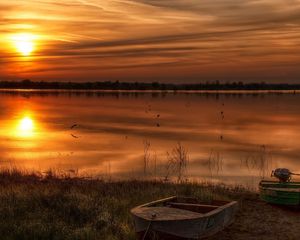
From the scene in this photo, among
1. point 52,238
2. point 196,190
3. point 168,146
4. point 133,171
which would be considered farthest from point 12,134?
point 52,238

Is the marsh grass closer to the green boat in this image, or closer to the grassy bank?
the grassy bank

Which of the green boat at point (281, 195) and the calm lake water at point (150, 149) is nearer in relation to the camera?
the green boat at point (281, 195)

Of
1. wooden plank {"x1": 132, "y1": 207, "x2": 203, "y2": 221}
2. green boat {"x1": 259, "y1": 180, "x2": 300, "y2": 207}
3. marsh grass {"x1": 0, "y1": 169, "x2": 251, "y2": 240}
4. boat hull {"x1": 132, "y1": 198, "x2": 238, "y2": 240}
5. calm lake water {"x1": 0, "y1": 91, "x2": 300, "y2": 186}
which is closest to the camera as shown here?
boat hull {"x1": 132, "y1": 198, "x2": 238, "y2": 240}

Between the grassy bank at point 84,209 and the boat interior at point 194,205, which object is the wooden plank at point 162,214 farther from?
the boat interior at point 194,205

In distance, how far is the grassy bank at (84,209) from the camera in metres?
9.64

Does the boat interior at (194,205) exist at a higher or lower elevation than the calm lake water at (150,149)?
higher

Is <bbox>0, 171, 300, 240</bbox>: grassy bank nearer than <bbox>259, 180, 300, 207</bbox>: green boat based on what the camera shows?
Yes

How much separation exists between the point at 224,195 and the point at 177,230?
5025 mm

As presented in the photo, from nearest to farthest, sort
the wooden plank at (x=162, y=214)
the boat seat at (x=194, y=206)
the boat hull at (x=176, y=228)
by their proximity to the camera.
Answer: the boat hull at (x=176, y=228) → the wooden plank at (x=162, y=214) → the boat seat at (x=194, y=206)

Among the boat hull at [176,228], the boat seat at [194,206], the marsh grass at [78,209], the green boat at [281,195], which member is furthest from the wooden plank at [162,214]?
the green boat at [281,195]

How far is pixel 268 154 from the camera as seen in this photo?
25797 millimetres

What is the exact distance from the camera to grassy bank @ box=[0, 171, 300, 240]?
31.6ft

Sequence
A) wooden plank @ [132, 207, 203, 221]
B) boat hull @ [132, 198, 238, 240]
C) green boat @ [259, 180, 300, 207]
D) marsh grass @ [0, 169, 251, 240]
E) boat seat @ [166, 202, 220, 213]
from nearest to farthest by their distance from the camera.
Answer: boat hull @ [132, 198, 238, 240], wooden plank @ [132, 207, 203, 221], marsh grass @ [0, 169, 251, 240], boat seat @ [166, 202, 220, 213], green boat @ [259, 180, 300, 207]

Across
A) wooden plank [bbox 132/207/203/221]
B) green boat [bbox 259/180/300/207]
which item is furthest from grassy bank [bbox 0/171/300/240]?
wooden plank [bbox 132/207/203/221]
